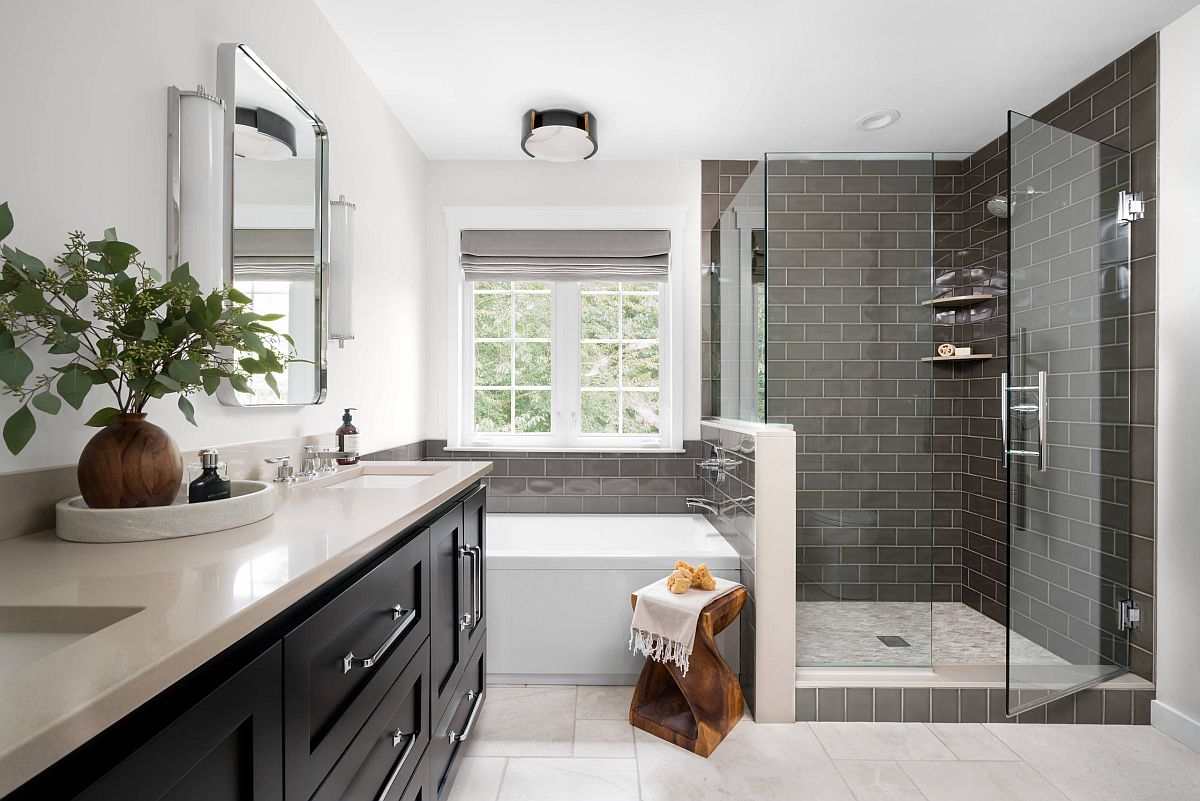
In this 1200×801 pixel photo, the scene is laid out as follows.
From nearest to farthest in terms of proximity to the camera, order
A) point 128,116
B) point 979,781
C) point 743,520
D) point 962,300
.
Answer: point 128,116, point 979,781, point 743,520, point 962,300

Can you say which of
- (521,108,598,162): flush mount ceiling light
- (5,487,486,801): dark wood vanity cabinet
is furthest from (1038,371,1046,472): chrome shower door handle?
(521,108,598,162): flush mount ceiling light

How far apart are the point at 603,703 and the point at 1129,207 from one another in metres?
2.77

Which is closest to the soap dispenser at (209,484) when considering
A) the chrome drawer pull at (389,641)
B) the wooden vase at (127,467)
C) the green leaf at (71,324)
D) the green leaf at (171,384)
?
the wooden vase at (127,467)

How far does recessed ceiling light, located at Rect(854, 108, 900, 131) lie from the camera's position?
2961 millimetres

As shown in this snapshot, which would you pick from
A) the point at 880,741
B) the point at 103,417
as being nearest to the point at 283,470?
the point at 103,417

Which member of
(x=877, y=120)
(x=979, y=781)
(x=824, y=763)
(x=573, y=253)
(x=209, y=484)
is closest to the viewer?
(x=209, y=484)

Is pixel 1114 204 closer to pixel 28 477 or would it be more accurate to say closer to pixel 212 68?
pixel 212 68

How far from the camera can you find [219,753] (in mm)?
707

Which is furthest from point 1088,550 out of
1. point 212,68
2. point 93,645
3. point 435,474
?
point 212,68

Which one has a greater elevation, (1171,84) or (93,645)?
(1171,84)

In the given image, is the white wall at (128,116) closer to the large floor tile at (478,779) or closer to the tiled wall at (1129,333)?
the large floor tile at (478,779)

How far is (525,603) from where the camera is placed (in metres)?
2.65

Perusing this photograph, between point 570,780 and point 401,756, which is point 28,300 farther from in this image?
point 570,780

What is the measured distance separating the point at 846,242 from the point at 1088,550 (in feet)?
4.80
